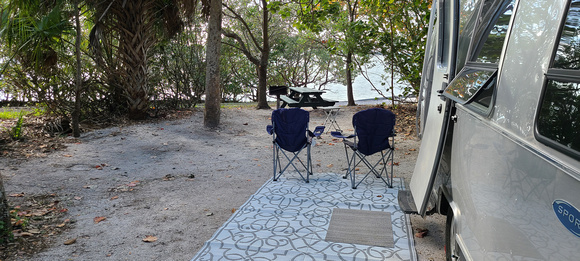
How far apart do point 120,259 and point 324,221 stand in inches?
71.7

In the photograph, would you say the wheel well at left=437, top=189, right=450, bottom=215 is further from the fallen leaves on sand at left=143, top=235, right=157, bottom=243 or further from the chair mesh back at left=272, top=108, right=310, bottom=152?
the chair mesh back at left=272, top=108, right=310, bottom=152

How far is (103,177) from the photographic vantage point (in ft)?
18.0

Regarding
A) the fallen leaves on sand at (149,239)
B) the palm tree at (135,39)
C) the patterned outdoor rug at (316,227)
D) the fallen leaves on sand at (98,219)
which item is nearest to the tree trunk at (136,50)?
the palm tree at (135,39)

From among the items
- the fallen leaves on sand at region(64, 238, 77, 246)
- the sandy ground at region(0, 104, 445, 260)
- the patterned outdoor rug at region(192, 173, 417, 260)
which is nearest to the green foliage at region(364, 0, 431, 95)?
the sandy ground at region(0, 104, 445, 260)

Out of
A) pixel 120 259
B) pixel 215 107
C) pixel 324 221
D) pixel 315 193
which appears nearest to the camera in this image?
pixel 120 259

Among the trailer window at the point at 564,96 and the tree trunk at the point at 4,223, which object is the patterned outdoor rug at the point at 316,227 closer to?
the tree trunk at the point at 4,223

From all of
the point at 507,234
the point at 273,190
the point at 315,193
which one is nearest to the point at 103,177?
the point at 273,190

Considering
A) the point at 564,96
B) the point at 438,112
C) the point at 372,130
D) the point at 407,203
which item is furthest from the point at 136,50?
the point at 564,96

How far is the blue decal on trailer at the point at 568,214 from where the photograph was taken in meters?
1.10

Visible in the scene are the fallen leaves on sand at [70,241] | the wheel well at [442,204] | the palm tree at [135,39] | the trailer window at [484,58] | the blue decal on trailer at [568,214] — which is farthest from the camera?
the palm tree at [135,39]

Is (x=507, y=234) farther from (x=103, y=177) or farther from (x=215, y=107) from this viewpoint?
(x=215, y=107)

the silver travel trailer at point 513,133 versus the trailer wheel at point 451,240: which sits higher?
the silver travel trailer at point 513,133

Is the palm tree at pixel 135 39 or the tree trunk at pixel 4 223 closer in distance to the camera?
the tree trunk at pixel 4 223

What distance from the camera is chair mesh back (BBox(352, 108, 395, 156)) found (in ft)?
16.3
